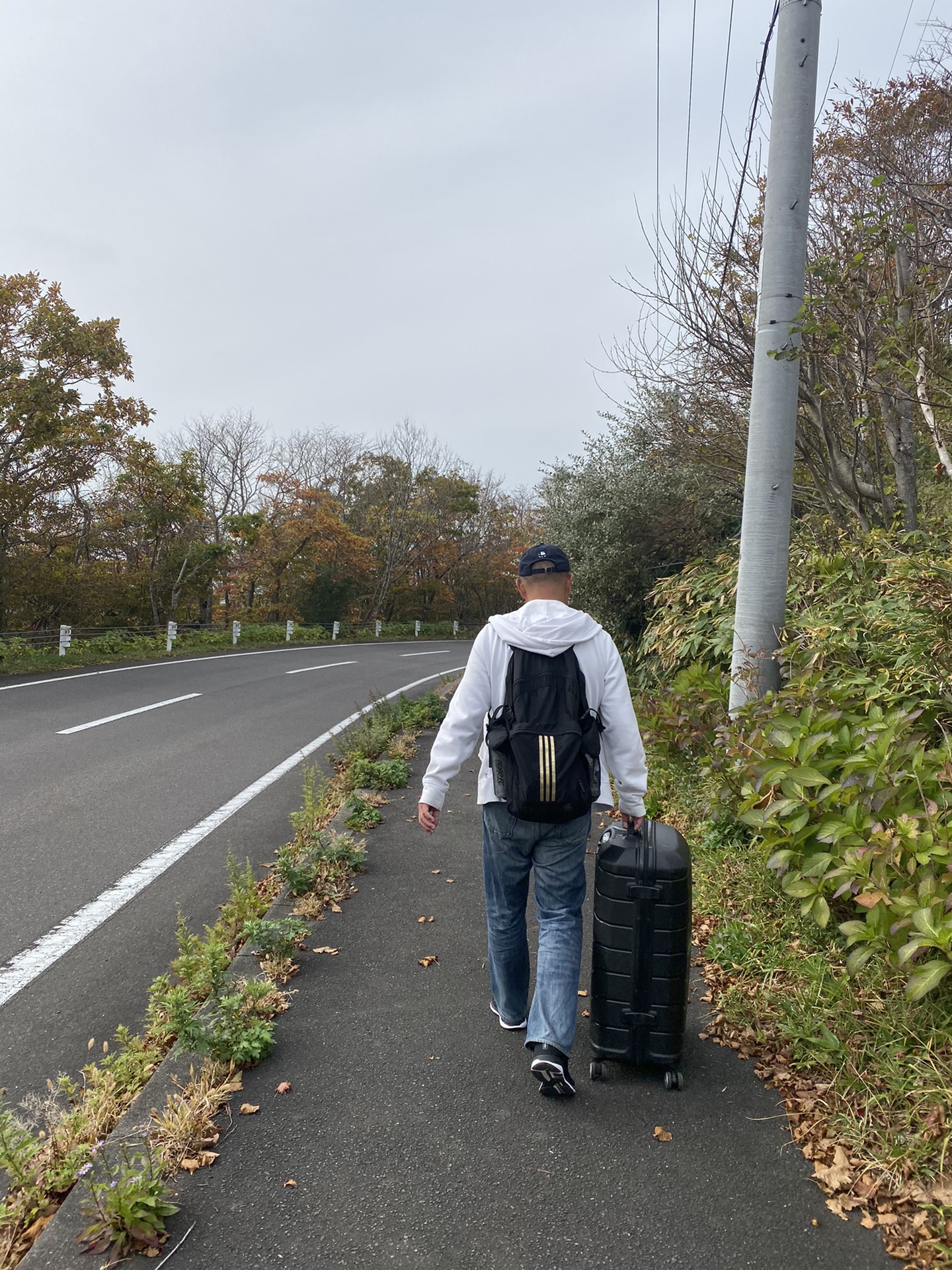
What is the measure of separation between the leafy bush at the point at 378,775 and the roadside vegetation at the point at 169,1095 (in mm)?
2184

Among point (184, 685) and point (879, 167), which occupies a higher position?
point (879, 167)

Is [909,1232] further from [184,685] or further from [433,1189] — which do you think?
[184,685]

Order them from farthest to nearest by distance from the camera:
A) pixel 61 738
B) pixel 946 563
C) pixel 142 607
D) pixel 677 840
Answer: pixel 142 607, pixel 61 738, pixel 946 563, pixel 677 840

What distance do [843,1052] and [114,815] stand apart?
209 inches

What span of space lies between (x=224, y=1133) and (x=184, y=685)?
12150 millimetres

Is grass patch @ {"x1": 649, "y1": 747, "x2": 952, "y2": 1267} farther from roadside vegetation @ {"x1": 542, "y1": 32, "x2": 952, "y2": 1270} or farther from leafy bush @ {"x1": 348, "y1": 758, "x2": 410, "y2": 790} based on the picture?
leafy bush @ {"x1": 348, "y1": 758, "x2": 410, "y2": 790}

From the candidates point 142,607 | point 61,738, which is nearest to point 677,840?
→ point 61,738

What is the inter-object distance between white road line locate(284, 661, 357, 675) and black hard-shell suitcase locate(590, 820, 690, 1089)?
14.5 meters

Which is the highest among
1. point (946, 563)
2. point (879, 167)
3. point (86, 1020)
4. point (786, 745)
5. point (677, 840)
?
point (879, 167)

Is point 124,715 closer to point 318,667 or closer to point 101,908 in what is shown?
point 101,908

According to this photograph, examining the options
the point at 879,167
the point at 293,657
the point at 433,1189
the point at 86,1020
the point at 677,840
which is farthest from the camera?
the point at 293,657

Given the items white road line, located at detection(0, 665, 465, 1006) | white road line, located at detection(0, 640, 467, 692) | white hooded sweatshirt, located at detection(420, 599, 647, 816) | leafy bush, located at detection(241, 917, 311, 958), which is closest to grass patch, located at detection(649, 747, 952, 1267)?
white hooded sweatshirt, located at detection(420, 599, 647, 816)

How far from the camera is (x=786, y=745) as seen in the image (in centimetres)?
353

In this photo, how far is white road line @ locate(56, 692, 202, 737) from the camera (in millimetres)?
9414
